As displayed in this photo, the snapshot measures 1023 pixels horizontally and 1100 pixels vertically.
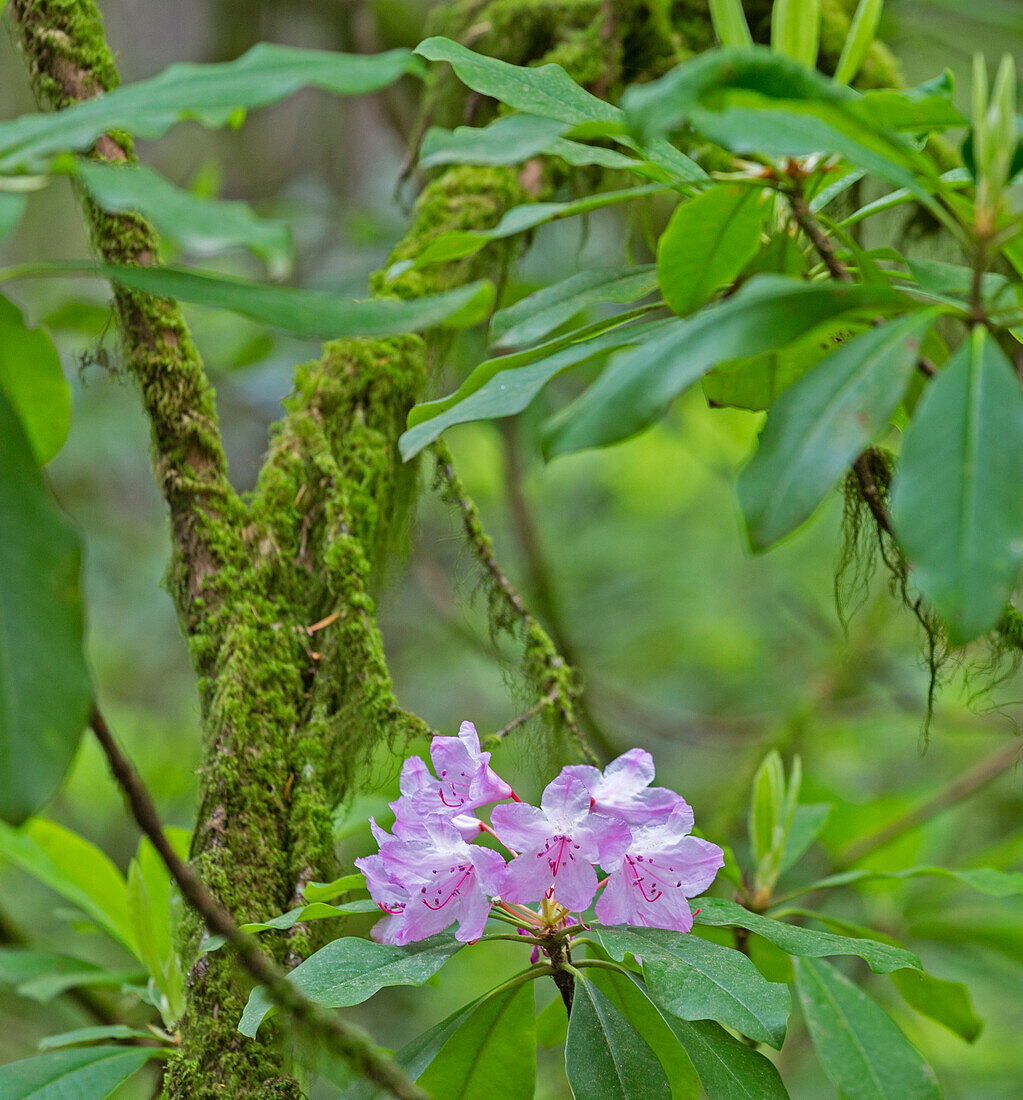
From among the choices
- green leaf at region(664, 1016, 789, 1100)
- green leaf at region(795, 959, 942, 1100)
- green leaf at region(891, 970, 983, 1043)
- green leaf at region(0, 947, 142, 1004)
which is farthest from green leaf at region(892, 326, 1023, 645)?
green leaf at region(0, 947, 142, 1004)

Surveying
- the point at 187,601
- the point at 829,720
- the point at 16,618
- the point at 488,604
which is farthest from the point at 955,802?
the point at 16,618

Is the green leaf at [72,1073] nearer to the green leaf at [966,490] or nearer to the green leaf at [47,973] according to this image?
the green leaf at [47,973]

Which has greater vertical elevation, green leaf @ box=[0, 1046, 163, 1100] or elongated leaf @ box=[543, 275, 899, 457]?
elongated leaf @ box=[543, 275, 899, 457]

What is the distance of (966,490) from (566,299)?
16.7 inches

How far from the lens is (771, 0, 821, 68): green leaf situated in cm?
80

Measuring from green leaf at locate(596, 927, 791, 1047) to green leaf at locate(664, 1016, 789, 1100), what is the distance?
0.07 m

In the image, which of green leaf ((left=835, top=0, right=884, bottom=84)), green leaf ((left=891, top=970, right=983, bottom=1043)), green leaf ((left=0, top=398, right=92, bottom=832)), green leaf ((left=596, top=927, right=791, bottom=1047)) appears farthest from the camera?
green leaf ((left=891, top=970, right=983, bottom=1043))

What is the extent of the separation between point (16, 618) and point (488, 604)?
25.8 inches

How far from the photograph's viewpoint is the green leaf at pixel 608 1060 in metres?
0.74

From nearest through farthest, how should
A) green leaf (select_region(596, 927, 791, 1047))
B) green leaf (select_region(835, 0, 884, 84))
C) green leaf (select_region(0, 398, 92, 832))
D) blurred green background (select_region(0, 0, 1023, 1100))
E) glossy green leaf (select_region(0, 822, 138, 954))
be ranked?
green leaf (select_region(0, 398, 92, 832))
green leaf (select_region(596, 927, 791, 1047))
green leaf (select_region(835, 0, 884, 84))
glossy green leaf (select_region(0, 822, 138, 954))
blurred green background (select_region(0, 0, 1023, 1100))

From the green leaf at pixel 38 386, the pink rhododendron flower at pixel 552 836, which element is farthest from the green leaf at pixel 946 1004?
the green leaf at pixel 38 386

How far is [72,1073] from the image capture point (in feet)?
2.79

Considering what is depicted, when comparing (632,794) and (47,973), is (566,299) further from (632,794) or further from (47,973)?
(47,973)

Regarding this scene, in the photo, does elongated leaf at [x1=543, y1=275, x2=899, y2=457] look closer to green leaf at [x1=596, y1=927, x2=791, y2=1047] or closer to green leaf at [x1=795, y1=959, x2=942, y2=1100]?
green leaf at [x1=596, y1=927, x2=791, y2=1047]
